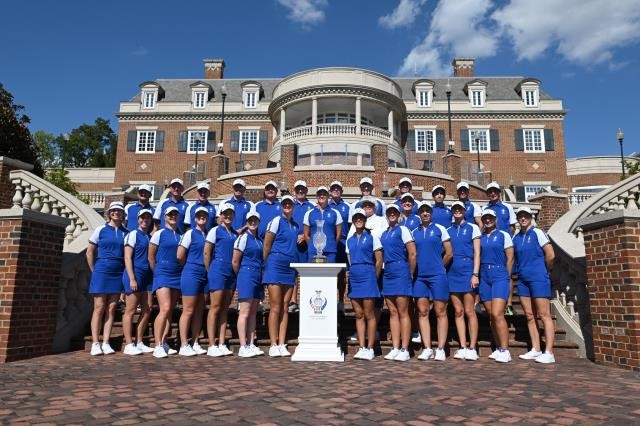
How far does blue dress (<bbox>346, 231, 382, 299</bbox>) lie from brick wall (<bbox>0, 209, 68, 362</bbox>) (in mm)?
4273

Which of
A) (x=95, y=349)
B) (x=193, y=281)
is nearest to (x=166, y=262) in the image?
(x=193, y=281)

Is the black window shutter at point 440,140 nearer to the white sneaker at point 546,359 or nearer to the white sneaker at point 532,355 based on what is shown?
the white sneaker at point 532,355

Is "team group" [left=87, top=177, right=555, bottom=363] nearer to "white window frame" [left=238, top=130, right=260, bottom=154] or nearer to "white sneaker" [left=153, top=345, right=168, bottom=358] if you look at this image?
"white sneaker" [left=153, top=345, right=168, bottom=358]

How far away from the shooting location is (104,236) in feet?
22.0

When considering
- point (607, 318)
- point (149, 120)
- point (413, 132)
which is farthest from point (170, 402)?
point (149, 120)

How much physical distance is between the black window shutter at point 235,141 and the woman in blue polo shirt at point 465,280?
37.8 m

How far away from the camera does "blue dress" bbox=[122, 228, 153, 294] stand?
6691 millimetres

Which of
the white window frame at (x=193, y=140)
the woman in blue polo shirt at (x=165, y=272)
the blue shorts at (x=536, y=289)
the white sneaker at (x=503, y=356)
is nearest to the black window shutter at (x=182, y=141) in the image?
the white window frame at (x=193, y=140)

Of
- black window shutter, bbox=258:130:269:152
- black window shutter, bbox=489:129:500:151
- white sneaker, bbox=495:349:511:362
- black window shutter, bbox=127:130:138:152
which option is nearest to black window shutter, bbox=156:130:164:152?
black window shutter, bbox=127:130:138:152

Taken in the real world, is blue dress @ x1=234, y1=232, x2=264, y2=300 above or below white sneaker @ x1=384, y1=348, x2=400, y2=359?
above

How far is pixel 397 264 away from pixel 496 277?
1.38 metres

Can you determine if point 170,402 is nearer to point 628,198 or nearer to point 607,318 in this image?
point 607,318

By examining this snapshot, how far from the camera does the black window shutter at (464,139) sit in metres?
41.5

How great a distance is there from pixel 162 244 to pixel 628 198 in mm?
8960
